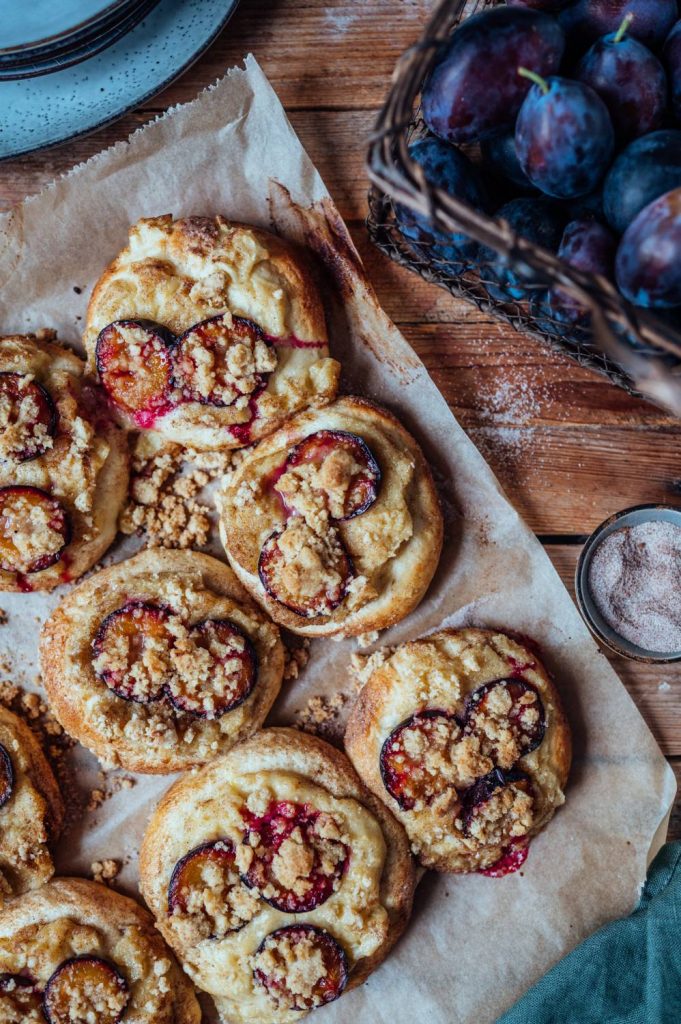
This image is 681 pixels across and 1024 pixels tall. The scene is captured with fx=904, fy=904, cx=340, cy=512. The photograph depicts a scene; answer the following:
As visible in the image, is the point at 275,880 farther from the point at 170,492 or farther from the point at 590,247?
the point at 590,247

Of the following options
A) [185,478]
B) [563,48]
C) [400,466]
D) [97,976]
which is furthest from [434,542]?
[97,976]

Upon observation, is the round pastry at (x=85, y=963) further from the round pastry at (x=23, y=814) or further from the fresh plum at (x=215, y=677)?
the fresh plum at (x=215, y=677)

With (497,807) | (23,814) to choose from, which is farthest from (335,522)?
(23,814)

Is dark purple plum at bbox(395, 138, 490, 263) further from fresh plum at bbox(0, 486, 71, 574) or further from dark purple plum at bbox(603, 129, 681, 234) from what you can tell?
fresh plum at bbox(0, 486, 71, 574)

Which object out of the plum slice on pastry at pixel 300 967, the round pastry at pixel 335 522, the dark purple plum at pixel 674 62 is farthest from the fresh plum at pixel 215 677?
the dark purple plum at pixel 674 62

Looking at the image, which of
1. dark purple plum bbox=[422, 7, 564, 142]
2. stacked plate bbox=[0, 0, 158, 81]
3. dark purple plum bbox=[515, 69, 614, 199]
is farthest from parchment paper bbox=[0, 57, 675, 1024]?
dark purple plum bbox=[515, 69, 614, 199]

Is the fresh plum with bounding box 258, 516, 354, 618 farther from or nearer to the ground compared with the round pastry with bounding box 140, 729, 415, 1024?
farther from the ground

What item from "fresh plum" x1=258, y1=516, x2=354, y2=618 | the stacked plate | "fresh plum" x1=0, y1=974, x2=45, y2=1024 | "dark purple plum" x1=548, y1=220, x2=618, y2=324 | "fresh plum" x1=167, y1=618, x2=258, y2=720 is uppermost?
the stacked plate
